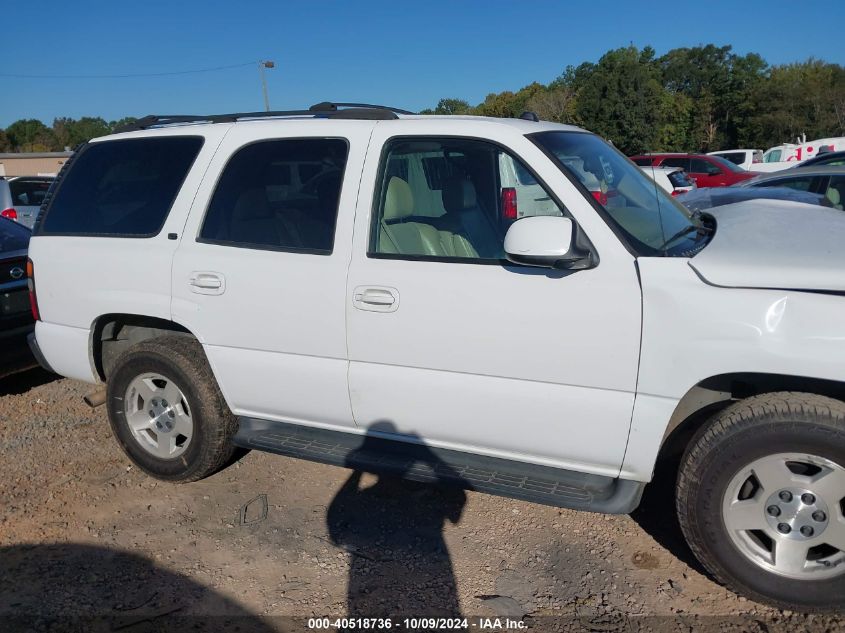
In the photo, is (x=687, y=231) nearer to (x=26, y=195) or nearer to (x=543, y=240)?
(x=543, y=240)

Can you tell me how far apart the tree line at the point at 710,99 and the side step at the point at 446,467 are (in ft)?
97.2

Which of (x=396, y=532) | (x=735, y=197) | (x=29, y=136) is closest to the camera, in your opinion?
(x=396, y=532)

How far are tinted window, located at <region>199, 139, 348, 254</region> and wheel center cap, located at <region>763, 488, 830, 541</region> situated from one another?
2211mm

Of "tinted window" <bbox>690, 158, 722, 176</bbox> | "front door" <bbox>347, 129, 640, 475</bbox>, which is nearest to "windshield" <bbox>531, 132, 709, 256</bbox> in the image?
"front door" <bbox>347, 129, 640, 475</bbox>

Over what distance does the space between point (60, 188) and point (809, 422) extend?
4197mm

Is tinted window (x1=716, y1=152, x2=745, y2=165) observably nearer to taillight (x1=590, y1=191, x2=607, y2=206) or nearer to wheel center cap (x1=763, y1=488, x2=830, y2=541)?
taillight (x1=590, y1=191, x2=607, y2=206)

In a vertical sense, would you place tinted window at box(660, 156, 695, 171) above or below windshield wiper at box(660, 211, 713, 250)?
below

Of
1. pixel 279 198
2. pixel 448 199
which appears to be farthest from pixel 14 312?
pixel 448 199

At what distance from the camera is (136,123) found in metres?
4.40

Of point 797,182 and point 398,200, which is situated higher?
point 398,200

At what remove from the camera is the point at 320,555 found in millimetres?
3344

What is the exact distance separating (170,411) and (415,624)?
1.94 meters

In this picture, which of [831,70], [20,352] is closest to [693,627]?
[20,352]

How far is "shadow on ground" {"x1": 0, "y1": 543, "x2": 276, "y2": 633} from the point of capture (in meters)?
2.88
